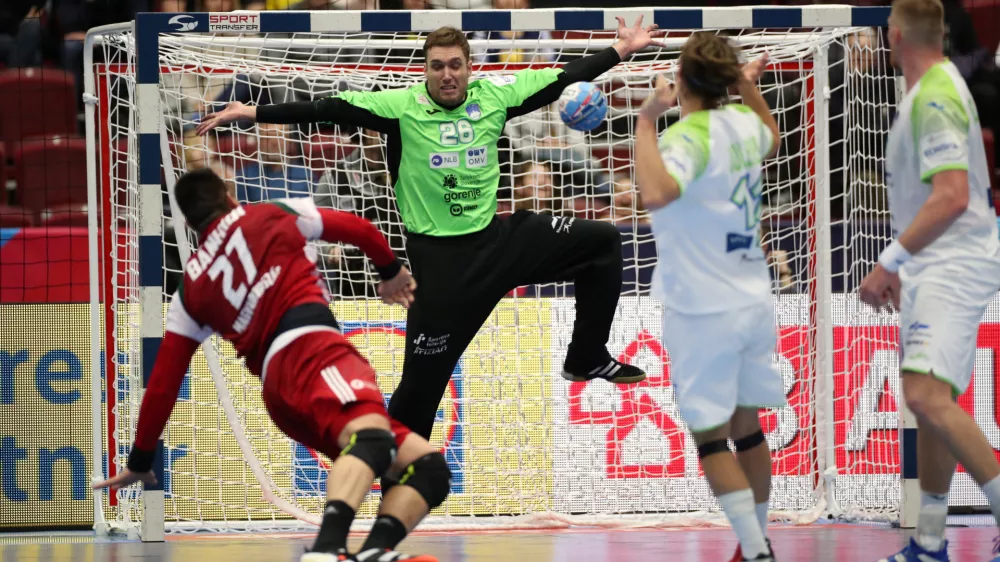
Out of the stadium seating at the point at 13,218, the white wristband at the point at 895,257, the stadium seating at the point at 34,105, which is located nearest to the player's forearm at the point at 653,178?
the white wristband at the point at 895,257

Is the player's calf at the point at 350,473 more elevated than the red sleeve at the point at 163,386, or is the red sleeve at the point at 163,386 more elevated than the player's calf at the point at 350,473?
the red sleeve at the point at 163,386

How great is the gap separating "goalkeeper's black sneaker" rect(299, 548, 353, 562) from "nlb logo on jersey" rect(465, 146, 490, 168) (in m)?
2.42

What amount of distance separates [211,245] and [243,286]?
21cm

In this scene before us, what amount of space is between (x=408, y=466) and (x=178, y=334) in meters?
1.03

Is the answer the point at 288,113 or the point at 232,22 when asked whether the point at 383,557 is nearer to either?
the point at 288,113

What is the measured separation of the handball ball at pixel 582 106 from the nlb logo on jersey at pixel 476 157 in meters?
0.44

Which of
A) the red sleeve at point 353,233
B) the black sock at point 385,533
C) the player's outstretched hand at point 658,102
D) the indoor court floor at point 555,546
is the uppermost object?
the player's outstretched hand at point 658,102

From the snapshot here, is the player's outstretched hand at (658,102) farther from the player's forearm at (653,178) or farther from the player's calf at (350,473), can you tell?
the player's calf at (350,473)


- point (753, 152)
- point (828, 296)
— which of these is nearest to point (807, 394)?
point (828, 296)

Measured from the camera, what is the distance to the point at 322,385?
16.0 feet

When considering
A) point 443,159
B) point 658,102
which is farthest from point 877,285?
point 443,159

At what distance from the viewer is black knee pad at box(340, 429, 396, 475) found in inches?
188

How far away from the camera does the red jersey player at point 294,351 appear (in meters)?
4.87

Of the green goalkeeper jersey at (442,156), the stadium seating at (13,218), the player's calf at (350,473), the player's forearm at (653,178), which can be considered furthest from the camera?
the stadium seating at (13,218)
